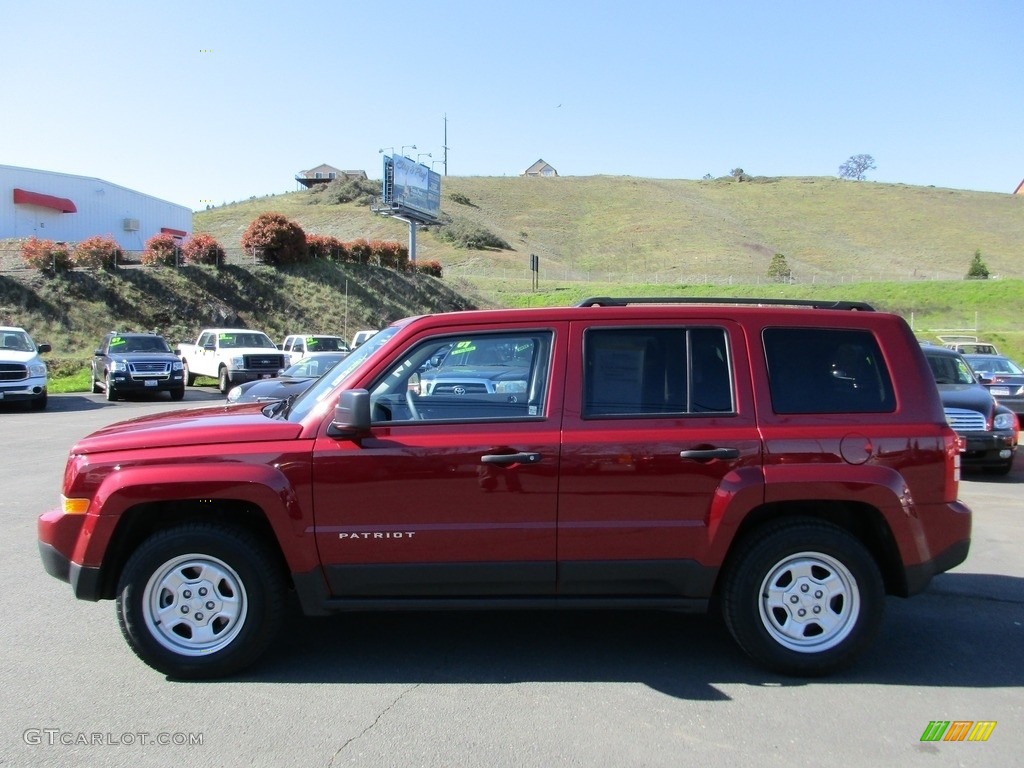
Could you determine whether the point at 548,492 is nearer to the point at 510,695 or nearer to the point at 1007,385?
the point at 510,695

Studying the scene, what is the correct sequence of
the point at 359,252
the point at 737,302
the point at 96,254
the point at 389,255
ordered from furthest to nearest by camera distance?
the point at 389,255, the point at 359,252, the point at 96,254, the point at 737,302

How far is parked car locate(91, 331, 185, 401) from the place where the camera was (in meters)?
20.8

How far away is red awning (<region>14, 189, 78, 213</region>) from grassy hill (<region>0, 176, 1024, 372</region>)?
1398 cm

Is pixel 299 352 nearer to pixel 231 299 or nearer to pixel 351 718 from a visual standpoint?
pixel 231 299

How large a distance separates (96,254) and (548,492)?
3669 centimetres

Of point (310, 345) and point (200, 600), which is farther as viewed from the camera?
point (310, 345)

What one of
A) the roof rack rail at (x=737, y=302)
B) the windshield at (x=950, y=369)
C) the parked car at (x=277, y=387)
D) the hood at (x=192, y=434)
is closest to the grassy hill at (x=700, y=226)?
the parked car at (x=277, y=387)

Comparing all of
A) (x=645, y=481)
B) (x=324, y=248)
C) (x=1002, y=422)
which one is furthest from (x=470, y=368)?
(x=324, y=248)

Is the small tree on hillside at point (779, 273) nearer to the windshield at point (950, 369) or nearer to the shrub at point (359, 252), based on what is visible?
the shrub at point (359, 252)

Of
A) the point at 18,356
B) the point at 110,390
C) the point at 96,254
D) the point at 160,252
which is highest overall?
the point at 160,252

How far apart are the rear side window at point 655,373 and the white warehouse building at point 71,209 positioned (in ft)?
134

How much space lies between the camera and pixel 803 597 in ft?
14.6

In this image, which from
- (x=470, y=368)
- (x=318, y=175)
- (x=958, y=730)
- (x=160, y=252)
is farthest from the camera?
(x=318, y=175)

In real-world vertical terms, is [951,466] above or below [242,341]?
below
